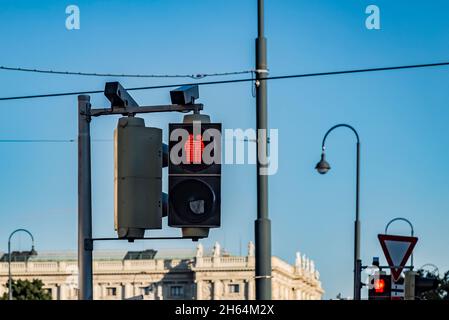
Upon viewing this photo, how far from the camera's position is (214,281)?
640 feet

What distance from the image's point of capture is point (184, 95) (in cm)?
1198

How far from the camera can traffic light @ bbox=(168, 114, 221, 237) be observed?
1114 cm

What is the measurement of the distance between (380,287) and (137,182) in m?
17.1

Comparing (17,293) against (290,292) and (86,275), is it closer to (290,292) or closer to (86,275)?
(290,292)

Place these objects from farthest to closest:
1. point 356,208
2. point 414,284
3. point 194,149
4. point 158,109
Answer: point 356,208 → point 414,284 → point 158,109 → point 194,149

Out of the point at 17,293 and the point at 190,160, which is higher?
the point at 190,160

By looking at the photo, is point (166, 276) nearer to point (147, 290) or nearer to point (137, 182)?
point (147, 290)

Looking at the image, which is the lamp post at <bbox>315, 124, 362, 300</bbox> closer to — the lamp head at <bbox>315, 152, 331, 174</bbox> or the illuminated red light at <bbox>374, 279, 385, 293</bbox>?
the lamp head at <bbox>315, 152, 331, 174</bbox>

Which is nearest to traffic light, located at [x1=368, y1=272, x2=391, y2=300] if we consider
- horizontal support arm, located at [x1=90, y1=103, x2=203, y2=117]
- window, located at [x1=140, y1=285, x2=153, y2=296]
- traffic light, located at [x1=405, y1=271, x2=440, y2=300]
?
traffic light, located at [x1=405, y1=271, x2=440, y2=300]

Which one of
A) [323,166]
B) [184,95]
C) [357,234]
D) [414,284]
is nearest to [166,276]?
[323,166]

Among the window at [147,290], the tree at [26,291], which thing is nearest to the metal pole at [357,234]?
the tree at [26,291]

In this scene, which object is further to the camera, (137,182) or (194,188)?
(137,182)
